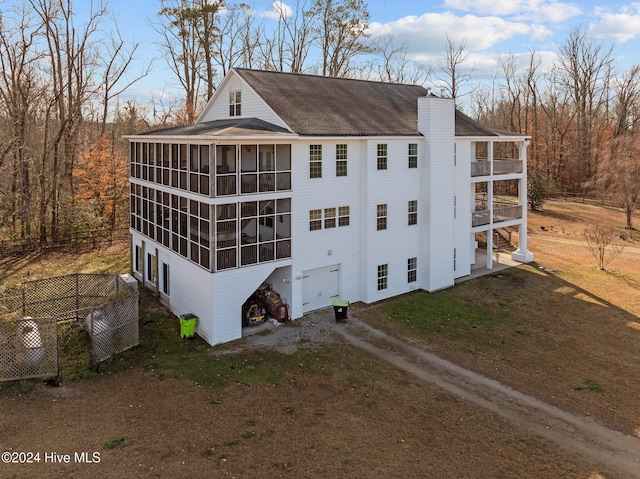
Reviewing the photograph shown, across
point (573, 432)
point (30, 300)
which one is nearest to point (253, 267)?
point (30, 300)

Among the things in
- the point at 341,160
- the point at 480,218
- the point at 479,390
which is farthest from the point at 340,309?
the point at 480,218

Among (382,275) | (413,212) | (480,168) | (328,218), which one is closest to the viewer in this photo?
(328,218)

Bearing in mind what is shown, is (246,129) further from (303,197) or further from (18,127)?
(18,127)

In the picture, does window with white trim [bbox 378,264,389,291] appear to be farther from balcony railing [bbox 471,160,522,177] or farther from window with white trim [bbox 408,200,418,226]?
balcony railing [bbox 471,160,522,177]

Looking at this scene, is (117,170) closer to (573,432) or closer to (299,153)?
(299,153)

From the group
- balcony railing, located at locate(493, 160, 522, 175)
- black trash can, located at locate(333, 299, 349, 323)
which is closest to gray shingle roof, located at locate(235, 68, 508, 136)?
balcony railing, located at locate(493, 160, 522, 175)

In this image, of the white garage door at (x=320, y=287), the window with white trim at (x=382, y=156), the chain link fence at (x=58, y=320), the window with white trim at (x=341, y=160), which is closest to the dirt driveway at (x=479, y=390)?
the white garage door at (x=320, y=287)
